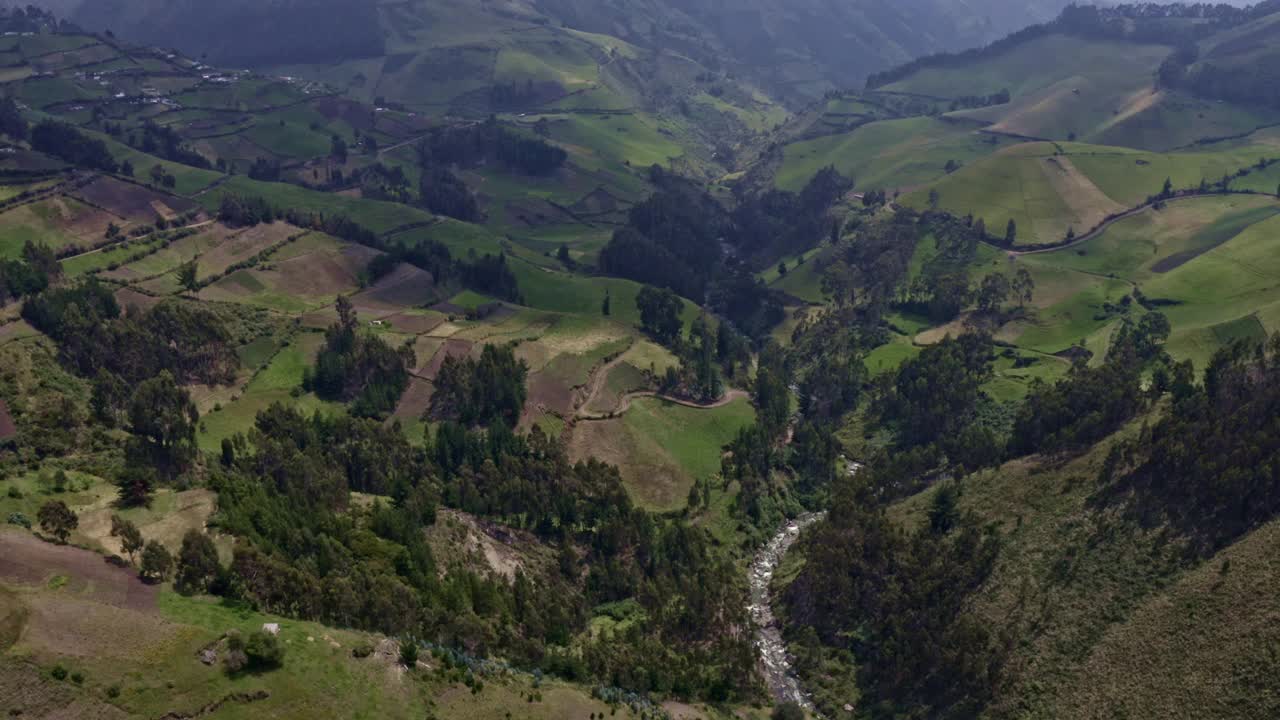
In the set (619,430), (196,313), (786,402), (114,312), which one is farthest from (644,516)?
(114,312)

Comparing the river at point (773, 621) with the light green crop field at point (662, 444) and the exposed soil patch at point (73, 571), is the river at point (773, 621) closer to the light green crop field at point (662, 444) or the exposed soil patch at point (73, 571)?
the light green crop field at point (662, 444)

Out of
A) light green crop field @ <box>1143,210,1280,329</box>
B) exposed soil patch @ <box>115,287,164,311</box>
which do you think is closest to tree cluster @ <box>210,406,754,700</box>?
exposed soil patch @ <box>115,287,164,311</box>

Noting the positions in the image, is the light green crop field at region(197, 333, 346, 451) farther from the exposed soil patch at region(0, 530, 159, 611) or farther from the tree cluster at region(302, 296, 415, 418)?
the exposed soil patch at region(0, 530, 159, 611)

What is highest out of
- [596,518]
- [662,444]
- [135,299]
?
[135,299]

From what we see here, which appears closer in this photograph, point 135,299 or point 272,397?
point 272,397

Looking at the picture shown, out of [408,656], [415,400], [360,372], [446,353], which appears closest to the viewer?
[408,656]

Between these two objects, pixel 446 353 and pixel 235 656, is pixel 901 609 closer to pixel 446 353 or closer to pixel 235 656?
pixel 235 656

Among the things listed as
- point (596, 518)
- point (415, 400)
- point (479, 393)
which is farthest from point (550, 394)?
point (596, 518)

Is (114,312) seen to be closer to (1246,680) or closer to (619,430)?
(619,430)

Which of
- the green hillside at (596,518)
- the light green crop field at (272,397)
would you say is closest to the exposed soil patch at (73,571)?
the green hillside at (596,518)
